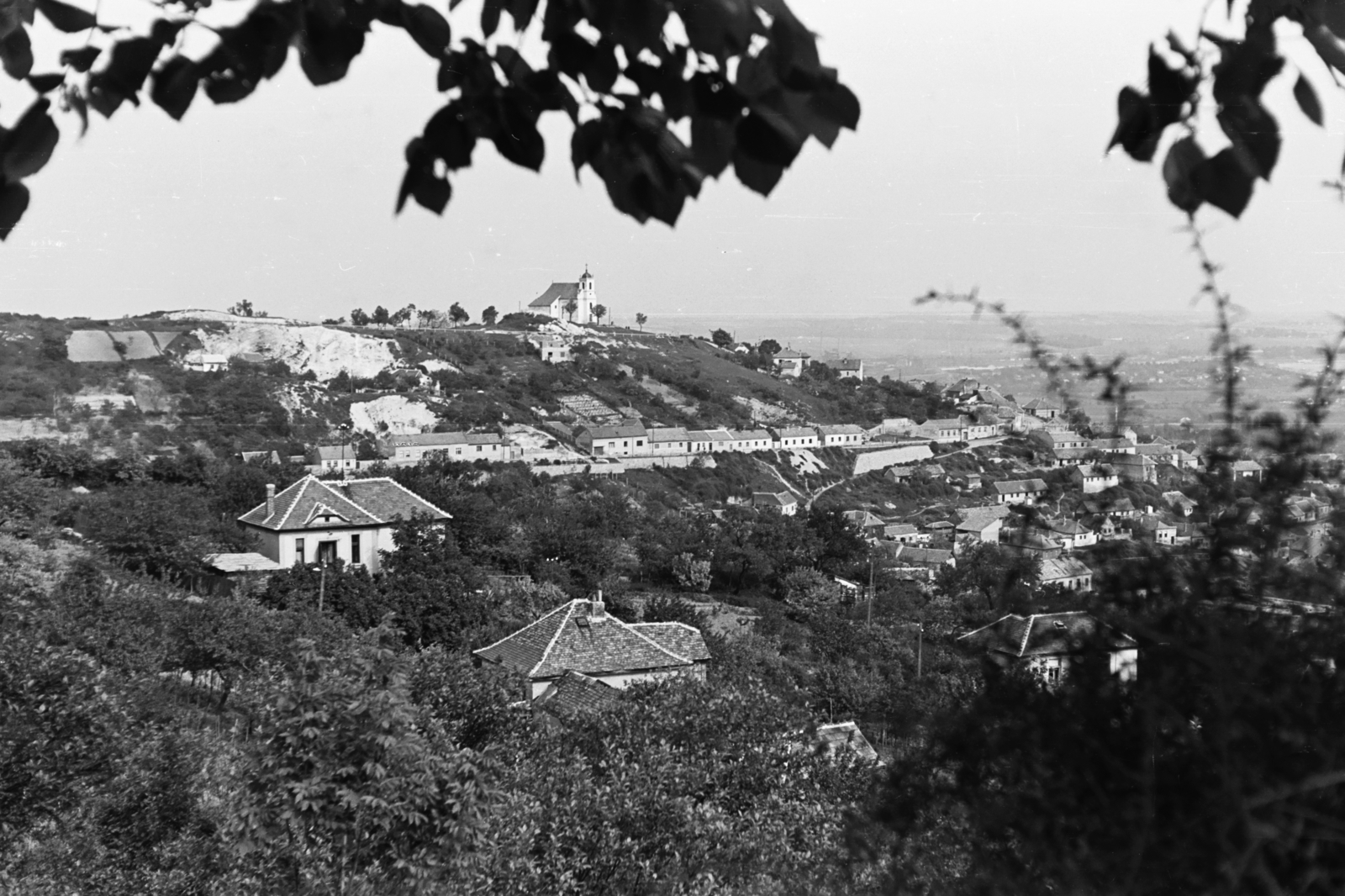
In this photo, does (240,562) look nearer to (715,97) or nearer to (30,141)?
(30,141)

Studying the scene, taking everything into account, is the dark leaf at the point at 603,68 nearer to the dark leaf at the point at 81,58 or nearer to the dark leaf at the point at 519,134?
the dark leaf at the point at 519,134

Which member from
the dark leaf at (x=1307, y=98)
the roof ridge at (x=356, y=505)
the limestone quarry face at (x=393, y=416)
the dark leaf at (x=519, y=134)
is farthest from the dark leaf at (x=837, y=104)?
the limestone quarry face at (x=393, y=416)

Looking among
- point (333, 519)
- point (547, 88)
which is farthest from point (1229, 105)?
point (333, 519)

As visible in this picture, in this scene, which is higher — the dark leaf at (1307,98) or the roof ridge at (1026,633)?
the dark leaf at (1307,98)

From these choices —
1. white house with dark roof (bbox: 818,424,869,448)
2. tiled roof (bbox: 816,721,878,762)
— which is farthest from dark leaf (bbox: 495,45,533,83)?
white house with dark roof (bbox: 818,424,869,448)

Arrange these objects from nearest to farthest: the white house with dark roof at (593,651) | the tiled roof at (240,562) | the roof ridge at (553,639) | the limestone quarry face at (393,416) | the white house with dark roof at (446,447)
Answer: the roof ridge at (553,639) → the white house with dark roof at (593,651) → the tiled roof at (240,562) → the white house with dark roof at (446,447) → the limestone quarry face at (393,416)
